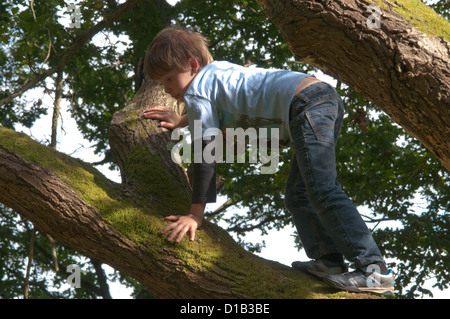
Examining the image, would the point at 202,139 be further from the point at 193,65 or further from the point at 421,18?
the point at 421,18

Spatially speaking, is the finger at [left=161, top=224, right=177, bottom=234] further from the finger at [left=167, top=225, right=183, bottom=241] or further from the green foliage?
the green foliage

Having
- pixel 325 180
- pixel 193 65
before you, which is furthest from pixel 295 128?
pixel 193 65

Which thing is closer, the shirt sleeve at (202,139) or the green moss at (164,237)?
the green moss at (164,237)

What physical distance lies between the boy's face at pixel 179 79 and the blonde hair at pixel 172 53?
26mm

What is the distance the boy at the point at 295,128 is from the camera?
2357mm

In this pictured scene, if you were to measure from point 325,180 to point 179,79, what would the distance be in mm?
1085

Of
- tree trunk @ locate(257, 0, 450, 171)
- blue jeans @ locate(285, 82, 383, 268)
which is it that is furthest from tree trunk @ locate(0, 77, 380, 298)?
tree trunk @ locate(257, 0, 450, 171)

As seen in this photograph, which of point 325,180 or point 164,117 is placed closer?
point 325,180

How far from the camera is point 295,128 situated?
2.51 meters

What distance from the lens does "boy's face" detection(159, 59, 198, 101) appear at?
2.79 m

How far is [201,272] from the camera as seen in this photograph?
2.34m

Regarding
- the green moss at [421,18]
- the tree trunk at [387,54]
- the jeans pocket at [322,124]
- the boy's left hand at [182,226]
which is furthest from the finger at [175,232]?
the green moss at [421,18]

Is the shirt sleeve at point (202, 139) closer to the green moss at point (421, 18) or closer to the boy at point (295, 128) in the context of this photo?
the boy at point (295, 128)

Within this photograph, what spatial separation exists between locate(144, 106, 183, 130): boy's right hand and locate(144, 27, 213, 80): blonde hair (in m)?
0.48
